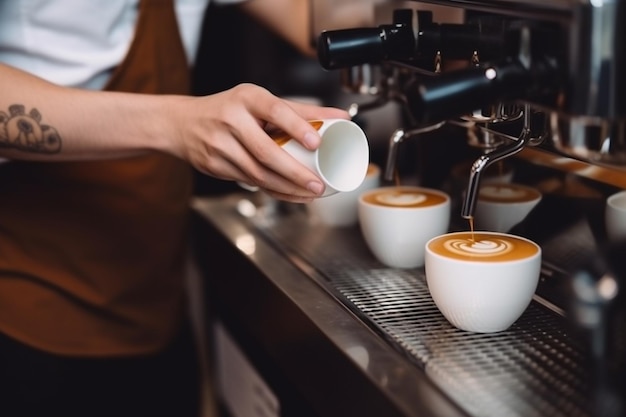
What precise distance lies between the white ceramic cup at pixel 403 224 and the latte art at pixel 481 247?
4.0 inches

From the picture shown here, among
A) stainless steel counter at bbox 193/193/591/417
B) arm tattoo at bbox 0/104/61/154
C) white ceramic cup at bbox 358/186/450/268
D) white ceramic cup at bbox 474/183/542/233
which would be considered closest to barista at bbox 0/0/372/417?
arm tattoo at bbox 0/104/61/154

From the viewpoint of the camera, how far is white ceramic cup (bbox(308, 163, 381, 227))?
1134 mm

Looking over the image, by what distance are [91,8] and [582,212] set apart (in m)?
0.67

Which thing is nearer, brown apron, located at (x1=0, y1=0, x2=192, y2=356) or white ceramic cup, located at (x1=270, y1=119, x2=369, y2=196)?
white ceramic cup, located at (x1=270, y1=119, x2=369, y2=196)

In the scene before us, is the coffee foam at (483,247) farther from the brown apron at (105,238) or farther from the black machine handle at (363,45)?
the brown apron at (105,238)

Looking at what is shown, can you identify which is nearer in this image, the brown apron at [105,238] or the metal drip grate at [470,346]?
the metal drip grate at [470,346]

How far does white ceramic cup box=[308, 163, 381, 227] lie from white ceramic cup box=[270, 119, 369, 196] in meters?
0.29

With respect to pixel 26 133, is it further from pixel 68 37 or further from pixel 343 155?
pixel 343 155

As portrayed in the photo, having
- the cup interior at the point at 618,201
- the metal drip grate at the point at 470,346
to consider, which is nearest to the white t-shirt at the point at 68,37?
the metal drip grate at the point at 470,346

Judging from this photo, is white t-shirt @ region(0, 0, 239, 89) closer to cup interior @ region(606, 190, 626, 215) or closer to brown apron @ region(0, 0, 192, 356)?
brown apron @ region(0, 0, 192, 356)

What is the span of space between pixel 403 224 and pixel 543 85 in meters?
0.33

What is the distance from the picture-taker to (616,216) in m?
0.83

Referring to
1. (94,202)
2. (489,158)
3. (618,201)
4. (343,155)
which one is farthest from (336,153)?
(94,202)

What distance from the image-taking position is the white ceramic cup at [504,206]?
37.2 inches
